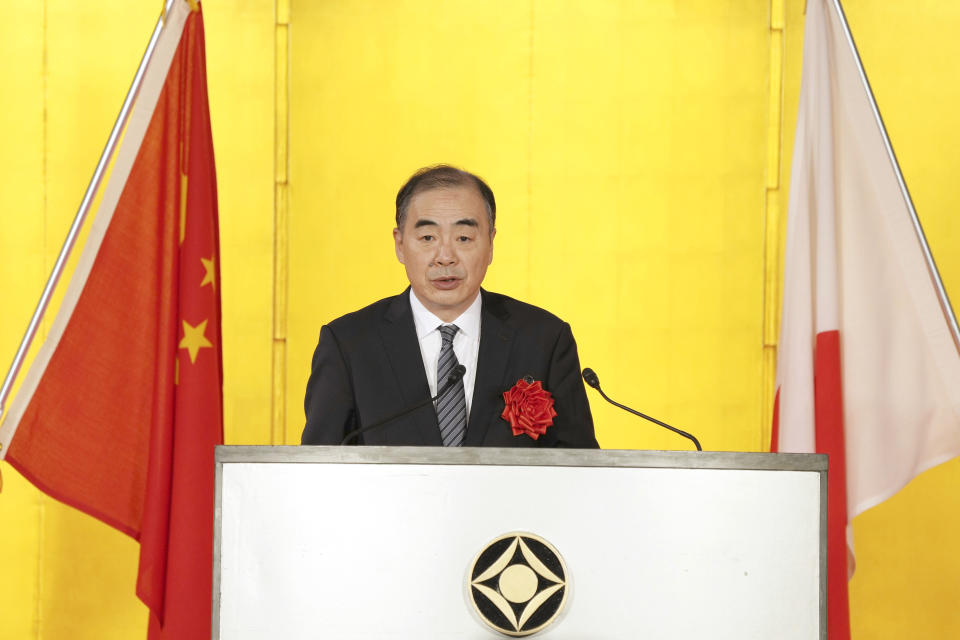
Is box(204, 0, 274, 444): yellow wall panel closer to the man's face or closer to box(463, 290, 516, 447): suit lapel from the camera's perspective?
→ the man's face

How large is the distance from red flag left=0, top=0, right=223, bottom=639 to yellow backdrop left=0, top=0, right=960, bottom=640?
2.62 ft

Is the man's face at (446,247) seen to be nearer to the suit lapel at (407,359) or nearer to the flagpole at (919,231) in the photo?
the suit lapel at (407,359)

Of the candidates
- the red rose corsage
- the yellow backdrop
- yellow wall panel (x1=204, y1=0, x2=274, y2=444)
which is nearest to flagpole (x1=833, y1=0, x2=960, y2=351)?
the yellow backdrop

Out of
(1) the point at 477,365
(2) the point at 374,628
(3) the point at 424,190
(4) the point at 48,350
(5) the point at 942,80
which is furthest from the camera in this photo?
(5) the point at 942,80

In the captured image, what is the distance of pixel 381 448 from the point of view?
1.36m

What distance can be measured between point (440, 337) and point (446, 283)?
0.43ft

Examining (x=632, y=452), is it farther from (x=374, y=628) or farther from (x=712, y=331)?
(x=712, y=331)

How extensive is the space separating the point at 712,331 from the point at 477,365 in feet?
5.09

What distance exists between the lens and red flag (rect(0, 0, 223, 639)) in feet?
7.98

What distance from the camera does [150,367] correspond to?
8.43ft

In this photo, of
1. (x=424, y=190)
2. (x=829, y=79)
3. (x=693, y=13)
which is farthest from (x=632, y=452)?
(x=693, y=13)

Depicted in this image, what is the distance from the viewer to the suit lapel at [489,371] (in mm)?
1986

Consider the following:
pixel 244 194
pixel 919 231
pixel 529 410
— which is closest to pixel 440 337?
pixel 529 410

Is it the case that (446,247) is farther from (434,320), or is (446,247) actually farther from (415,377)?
(415,377)
